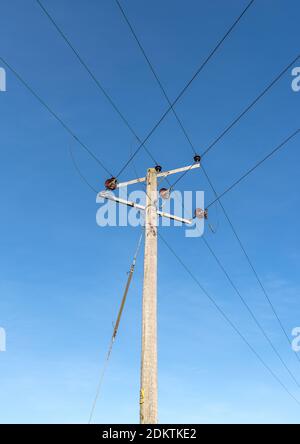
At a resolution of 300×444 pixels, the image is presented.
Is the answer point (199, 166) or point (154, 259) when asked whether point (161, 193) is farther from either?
point (154, 259)

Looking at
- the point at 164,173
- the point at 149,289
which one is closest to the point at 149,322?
the point at 149,289

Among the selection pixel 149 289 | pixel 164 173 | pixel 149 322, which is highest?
pixel 164 173

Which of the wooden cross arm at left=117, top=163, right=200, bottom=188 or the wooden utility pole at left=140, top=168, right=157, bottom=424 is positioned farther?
the wooden cross arm at left=117, top=163, right=200, bottom=188

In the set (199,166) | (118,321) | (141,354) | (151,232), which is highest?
(199,166)

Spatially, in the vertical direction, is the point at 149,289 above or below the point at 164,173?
below

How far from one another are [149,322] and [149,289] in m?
0.76

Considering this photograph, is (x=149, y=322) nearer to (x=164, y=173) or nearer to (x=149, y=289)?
(x=149, y=289)

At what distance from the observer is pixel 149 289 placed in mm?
9891

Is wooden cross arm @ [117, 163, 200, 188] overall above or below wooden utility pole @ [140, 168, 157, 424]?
above

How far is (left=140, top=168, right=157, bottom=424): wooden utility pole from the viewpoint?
8672 mm
